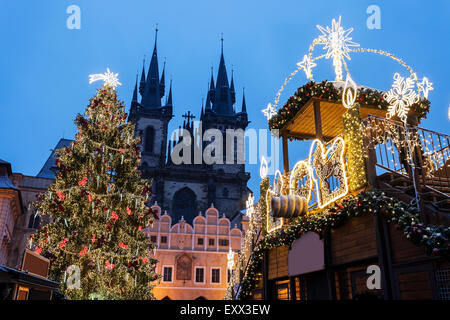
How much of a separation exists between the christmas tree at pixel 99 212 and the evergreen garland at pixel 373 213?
4404 millimetres

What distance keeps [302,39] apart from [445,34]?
76.4 m

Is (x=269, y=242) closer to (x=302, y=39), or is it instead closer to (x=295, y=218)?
(x=295, y=218)

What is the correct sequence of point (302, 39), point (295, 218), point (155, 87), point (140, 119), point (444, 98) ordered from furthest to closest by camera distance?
point (302, 39) < point (444, 98) < point (155, 87) < point (140, 119) < point (295, 218)

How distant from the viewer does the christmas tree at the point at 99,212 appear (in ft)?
33.7

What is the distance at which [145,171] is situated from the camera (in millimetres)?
52094

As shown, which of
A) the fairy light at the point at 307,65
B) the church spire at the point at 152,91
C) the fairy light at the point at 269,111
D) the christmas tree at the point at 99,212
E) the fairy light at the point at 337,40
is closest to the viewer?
the fairy light at the point at 337,40

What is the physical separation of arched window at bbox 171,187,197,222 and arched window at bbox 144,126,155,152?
8.32 metres

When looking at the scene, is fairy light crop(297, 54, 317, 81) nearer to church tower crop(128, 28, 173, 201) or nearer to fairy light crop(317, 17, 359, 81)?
fairy light crop(317, 17, 359, 81)

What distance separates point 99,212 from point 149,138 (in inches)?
1781

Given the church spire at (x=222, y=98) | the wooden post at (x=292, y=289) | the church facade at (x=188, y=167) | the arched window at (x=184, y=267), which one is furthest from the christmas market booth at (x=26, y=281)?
the church spire at (x=222, y=98)

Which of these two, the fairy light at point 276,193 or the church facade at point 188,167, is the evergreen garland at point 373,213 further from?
Answer: the church facade at point 188,167

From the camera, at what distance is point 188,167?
55.1 meters

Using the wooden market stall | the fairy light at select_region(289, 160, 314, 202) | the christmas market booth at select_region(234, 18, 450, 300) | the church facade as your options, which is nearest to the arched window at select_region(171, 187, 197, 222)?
the church facade
